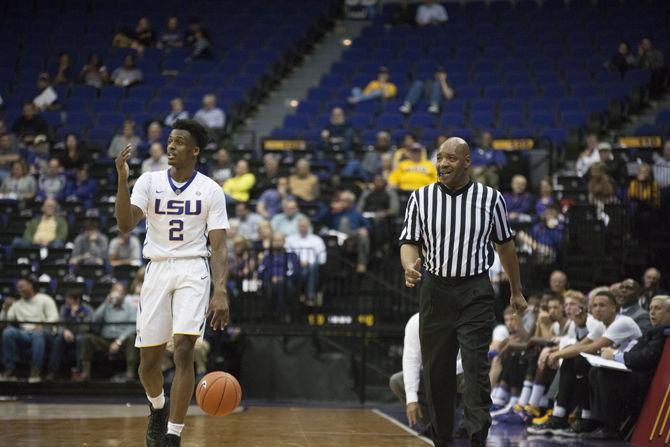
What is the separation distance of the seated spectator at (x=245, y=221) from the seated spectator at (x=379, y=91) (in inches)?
191

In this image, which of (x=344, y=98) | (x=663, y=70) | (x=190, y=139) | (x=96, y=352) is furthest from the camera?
(x=344, y=98)

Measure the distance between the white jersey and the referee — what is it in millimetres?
1277

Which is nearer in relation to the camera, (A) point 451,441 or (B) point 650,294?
(A) point 451,441

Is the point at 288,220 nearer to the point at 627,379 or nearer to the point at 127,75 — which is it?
the point at 627,379

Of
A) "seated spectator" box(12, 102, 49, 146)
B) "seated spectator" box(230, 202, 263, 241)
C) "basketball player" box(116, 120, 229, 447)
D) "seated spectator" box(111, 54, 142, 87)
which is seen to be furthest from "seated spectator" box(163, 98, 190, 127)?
"basketball player" box(116, 120, 229, 447)

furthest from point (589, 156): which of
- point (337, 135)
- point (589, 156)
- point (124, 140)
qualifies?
point (124, 140)

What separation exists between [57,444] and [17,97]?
13.7 meters

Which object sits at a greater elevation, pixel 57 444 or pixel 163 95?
pixel 163 95

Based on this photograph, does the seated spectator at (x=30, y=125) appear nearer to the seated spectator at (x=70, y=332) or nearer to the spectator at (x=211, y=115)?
the spectator at (x=211, y=115)

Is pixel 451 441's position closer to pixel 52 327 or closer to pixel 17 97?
pixel 52 327

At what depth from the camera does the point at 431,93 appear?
18750 millimetres

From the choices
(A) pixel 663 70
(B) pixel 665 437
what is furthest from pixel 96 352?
(A) pixel 663 70

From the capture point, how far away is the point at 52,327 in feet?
43.4

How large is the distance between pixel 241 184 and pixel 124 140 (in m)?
2.81
